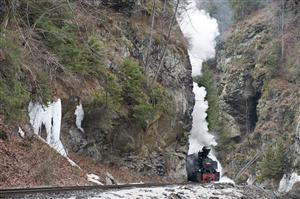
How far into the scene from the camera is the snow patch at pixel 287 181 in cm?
4263

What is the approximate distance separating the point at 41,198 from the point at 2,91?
3619mm

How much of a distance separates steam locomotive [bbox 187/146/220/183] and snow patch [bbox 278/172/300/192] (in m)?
21.1

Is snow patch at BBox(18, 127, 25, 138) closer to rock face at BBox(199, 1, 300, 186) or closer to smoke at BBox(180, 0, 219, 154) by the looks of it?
smoke at BBox(180, 0, 219, 154)

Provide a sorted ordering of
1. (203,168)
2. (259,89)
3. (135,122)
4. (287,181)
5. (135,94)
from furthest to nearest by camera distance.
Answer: (259,89) → (287,181) → (135,122) → (135,94) → (203,168)

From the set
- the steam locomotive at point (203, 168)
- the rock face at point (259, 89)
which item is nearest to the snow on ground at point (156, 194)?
the steam locomotive at point (203, 168)

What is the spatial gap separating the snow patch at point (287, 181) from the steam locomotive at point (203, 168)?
2110 centimetres

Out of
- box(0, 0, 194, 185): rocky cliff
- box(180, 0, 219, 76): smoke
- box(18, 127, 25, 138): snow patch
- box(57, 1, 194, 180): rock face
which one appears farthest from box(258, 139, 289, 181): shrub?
box(18, 127, 25, 138): snow patch

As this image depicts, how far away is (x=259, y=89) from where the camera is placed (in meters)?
59.9

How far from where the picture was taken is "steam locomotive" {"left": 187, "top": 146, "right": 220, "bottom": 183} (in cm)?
2291

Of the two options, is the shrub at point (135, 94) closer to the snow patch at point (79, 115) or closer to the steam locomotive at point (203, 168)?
the steam locomotive at point (203, 168)

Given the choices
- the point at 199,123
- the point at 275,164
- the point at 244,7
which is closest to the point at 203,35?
the point at 244,7

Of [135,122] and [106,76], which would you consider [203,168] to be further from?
[106,76]

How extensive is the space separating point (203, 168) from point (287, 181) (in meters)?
24.0

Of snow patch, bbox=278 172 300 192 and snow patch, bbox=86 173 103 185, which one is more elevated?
snow patch, bbox=278 172 300 192
